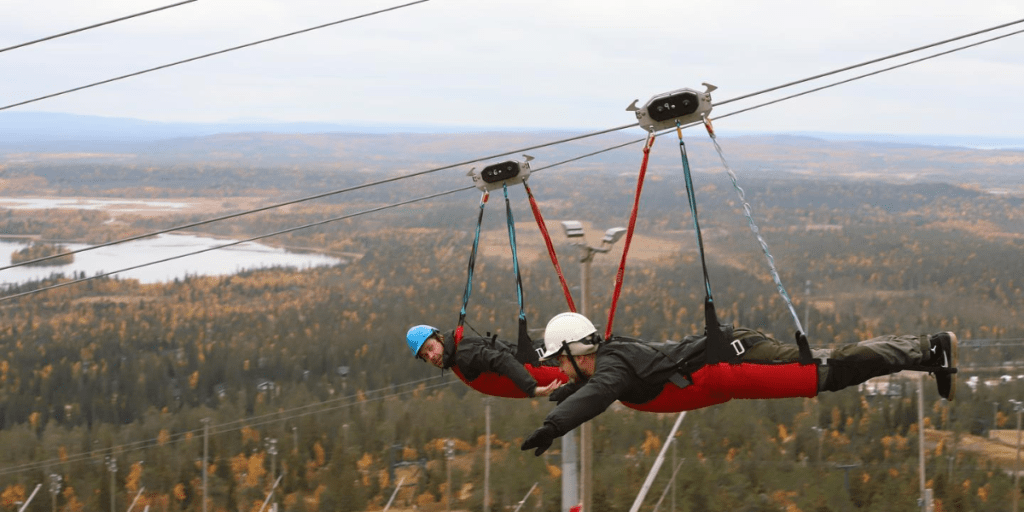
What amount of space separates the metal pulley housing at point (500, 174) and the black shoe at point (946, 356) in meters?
4.30

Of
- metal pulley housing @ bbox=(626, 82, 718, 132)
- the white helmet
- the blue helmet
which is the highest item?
metal pulley housing @ bbox=(626, 82, 718, 132)

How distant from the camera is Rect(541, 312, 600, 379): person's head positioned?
33.0 feet

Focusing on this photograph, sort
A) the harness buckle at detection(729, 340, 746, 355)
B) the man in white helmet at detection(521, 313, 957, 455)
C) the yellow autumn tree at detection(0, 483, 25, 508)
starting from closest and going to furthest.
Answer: the man in white helmet at detection(521, 313, 957, 455) < the harness buckle at detection(729, 340, 746, 355) < the yellow autumn tree at detection(0, 483, 25, 508)

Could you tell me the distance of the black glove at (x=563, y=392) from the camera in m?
10.0

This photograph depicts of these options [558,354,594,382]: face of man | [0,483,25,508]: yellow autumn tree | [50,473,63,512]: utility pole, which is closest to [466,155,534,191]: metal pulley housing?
[558,354,594,382]: face of man

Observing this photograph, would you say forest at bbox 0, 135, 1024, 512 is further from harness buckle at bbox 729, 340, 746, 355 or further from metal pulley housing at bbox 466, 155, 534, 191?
harness buckle at bbox 729, 340, 746, 355

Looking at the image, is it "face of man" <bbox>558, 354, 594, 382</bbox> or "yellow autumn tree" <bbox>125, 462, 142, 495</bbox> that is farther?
"yellow autumn tree" <bbox>125, 462, 142, 495</bbox>

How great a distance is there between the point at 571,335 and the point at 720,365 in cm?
134

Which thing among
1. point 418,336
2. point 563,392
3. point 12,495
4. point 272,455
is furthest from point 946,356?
point 12,495

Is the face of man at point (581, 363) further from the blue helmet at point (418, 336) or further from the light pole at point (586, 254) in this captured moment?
the light pole at point (586, 254)

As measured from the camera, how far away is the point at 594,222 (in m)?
189

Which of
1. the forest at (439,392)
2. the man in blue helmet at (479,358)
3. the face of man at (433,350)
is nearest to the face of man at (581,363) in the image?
the man in blue helmet at (479,358)

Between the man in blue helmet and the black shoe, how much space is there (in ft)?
11.9

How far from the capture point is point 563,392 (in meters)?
10.1
